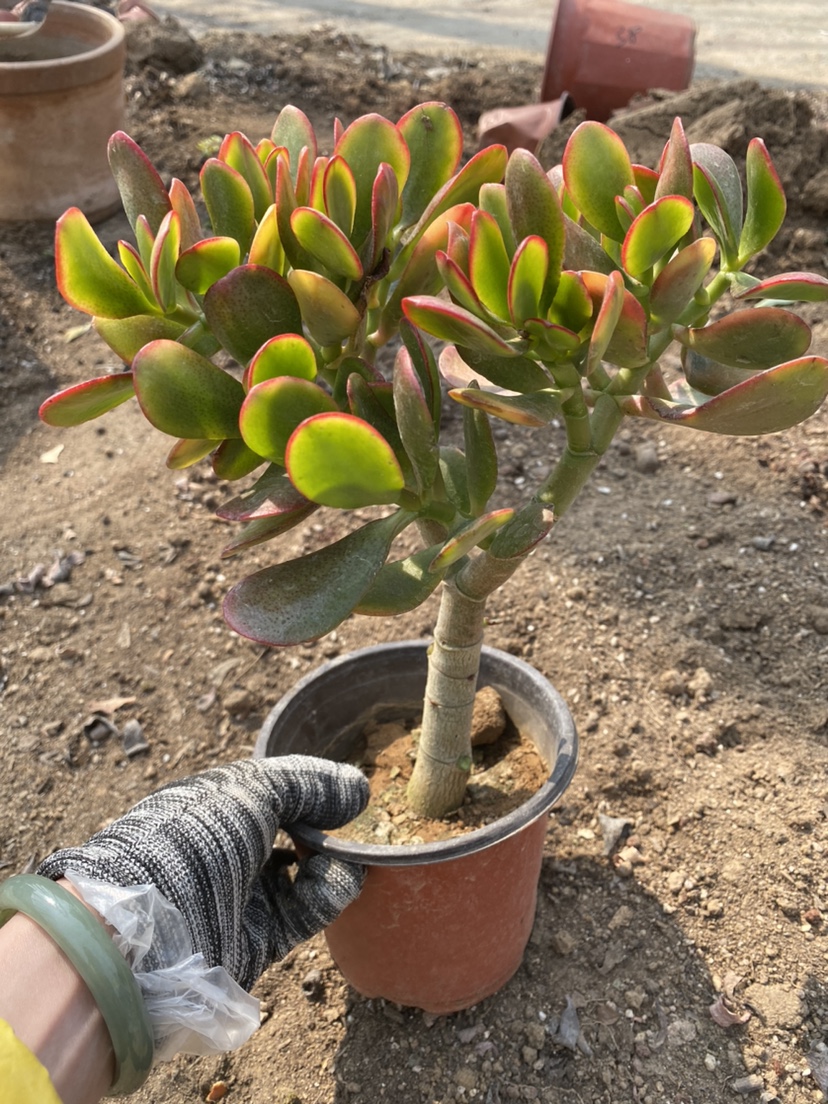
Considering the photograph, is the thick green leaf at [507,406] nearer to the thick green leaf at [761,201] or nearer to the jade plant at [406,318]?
the jade plant at [406,318]

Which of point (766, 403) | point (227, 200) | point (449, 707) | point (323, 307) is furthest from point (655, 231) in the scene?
point (449, 707)

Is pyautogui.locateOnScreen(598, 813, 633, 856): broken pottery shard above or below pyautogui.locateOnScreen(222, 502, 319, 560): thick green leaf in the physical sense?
below

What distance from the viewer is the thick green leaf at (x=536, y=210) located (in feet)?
2.36

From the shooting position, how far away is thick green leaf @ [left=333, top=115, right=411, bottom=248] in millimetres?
853

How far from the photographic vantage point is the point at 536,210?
0.73m

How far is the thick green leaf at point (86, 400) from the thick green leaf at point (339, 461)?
0.18 meters

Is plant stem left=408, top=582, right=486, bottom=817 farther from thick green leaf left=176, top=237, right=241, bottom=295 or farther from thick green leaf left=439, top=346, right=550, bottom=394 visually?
thick green leaf left=176, top=237, right=241, bottom=295

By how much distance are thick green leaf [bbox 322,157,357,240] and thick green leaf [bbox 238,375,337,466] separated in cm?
18

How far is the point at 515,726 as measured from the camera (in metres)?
1.38

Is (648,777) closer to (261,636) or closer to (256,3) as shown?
(261,636)

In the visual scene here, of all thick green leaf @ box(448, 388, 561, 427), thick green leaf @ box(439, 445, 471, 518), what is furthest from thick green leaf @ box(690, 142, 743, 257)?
thick green leaf @ box(439, 445, 471, 518)

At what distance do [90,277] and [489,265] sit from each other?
323mm

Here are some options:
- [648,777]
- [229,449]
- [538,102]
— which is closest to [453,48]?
[538,102]

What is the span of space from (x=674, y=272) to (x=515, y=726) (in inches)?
31.3
